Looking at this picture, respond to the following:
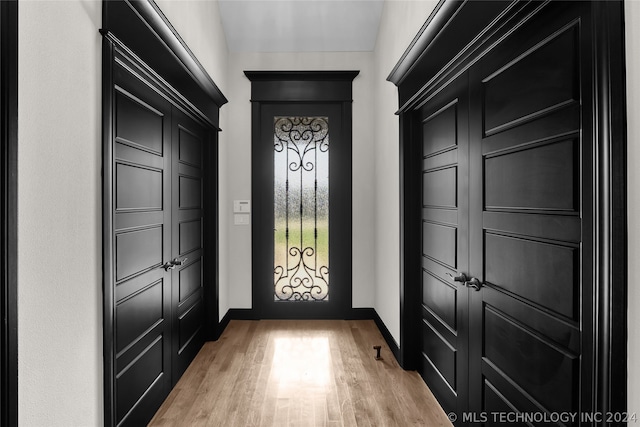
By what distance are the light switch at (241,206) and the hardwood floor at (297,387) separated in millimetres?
1244

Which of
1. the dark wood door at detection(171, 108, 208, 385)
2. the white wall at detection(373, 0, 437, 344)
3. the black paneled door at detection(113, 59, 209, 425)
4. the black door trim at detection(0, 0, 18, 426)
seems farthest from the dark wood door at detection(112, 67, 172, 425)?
the white wall at detection(373, 0, 437, 344)

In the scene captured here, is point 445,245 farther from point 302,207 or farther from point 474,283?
point 302,207

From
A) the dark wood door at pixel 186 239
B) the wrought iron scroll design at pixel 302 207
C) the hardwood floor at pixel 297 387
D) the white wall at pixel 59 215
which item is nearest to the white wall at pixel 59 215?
the white wall at pixel 59 215

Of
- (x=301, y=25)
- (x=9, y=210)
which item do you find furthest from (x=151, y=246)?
(x=301, y=25)

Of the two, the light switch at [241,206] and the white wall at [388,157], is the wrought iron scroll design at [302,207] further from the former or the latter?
the white wall at [388,157]

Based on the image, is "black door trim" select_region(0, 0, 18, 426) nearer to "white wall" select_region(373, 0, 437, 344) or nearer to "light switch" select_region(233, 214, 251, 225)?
"white wall" select_region(373, 0, 437, 344)

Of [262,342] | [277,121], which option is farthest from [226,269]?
[277,121]

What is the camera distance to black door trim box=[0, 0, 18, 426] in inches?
43.4

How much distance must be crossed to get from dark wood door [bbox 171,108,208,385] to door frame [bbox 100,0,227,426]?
7.5 inches

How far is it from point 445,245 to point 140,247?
1706 millimetres

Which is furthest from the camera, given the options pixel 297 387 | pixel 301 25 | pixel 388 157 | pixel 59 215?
pixel 301 25

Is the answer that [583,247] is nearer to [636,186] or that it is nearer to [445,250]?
[636,186]

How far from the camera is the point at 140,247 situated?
2.12 metres

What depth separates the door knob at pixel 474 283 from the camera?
183 centimetres
